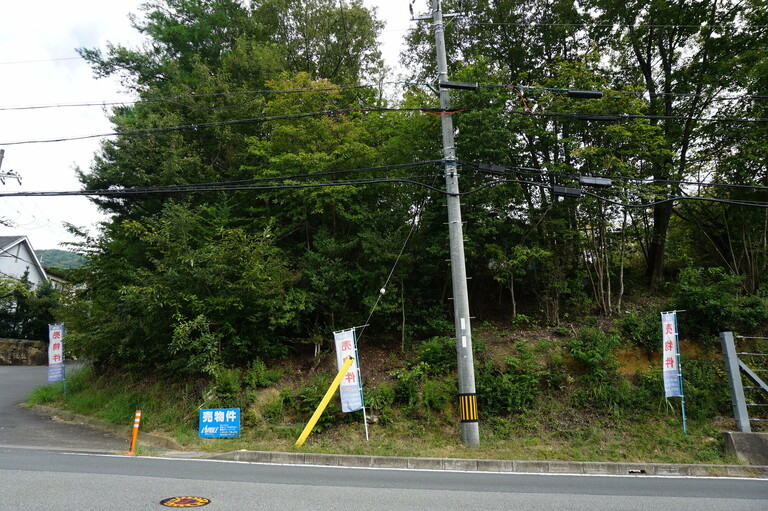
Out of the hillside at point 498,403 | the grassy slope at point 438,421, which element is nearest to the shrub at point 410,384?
the hillside at point 498,403

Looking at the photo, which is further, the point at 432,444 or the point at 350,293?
the point at 350,293

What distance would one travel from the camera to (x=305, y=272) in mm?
13875

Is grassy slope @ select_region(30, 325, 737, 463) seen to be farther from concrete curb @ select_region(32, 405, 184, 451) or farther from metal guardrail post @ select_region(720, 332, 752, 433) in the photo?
metal guardrail post @ select_region(720, 332, 752, 433)

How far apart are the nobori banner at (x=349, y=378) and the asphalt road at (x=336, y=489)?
2277mm

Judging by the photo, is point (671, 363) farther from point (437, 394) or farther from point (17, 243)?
point (17, 243)

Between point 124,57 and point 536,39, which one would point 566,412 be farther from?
point 124,57

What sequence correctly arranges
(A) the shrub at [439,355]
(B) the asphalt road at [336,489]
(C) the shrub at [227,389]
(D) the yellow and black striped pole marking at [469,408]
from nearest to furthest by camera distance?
(B) the asphalt road at [336,489], (D) the yellow and black striped pole marking at [469,408], (C) the shrub at [227,389], (A) the shrub at [439,355]

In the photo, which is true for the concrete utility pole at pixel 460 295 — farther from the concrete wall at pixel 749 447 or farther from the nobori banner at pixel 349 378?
the concrete wall at pixel 749 447

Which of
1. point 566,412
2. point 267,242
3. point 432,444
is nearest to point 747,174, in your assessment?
point 566,412

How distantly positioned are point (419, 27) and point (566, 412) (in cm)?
1538

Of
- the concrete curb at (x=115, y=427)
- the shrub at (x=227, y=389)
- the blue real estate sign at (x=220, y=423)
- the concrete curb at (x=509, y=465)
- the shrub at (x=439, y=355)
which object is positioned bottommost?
the concrete curb at (x=509, y=465)

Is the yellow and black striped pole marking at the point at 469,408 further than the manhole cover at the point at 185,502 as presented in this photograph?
Yes

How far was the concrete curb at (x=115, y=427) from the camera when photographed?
1074cm

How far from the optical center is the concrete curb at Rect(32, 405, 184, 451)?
1074cm
